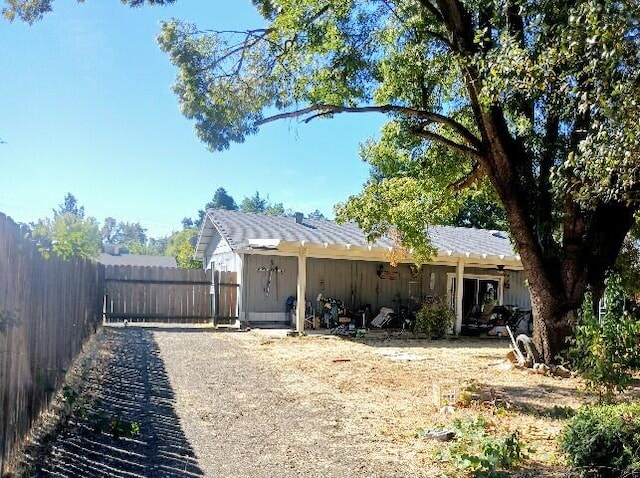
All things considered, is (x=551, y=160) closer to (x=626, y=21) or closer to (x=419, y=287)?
(x=626, y=21)

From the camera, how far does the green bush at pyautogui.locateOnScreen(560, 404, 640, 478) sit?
3.85m

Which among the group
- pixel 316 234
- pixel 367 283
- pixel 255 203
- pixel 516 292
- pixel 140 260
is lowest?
pixel 516 292

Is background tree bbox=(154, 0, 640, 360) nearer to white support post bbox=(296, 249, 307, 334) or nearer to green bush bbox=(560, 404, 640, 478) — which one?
white support post bbox=(296, 249, 307, 334)

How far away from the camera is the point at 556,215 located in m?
9.90

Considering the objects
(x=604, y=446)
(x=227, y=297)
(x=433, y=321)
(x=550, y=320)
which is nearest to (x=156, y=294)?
(x=227, y=297)

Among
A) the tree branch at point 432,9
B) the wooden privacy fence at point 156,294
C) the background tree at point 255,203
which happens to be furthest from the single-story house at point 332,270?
the background tree at point 255,203

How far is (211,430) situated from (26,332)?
1965mm

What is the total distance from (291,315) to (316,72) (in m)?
9.14

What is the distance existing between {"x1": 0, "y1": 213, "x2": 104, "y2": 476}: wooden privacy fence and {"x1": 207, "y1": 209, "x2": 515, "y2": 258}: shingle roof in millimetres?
9154

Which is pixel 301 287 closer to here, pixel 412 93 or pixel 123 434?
pixel 412 93

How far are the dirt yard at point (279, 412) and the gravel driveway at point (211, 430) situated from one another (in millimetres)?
12

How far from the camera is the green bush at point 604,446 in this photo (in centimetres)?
385

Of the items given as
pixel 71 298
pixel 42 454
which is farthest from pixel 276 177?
pixel 42 454

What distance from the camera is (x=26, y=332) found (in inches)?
172
